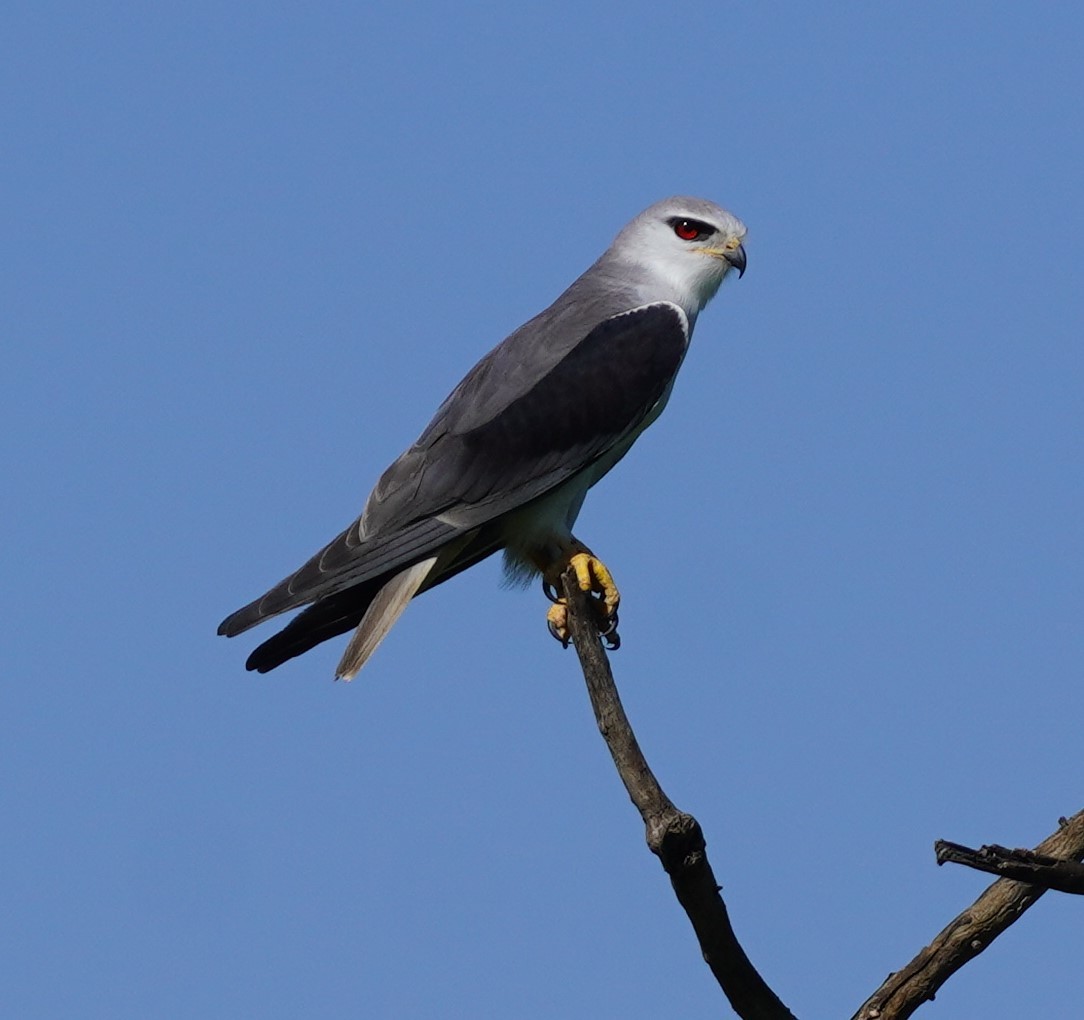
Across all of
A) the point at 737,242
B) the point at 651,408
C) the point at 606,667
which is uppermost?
the point at 737,242

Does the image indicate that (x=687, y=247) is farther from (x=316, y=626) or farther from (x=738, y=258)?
(x=316, y=626)

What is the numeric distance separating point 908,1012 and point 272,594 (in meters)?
3.05

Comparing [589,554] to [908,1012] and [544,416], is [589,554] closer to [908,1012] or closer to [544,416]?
[544,416]

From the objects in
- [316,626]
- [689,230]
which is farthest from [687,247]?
[316,626]

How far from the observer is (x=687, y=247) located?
793 cm

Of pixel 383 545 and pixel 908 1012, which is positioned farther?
pixel 383 545

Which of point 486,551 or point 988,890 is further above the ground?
point 486,551

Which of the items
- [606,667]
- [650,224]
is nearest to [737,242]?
[650,224]

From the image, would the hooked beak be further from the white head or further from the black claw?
the black claw

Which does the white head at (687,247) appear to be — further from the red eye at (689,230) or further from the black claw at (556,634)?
the black claw at (556,634)

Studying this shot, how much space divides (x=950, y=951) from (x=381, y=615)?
2933mm

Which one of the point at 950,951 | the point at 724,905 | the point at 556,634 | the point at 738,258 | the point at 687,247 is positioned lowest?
the point at 950,951

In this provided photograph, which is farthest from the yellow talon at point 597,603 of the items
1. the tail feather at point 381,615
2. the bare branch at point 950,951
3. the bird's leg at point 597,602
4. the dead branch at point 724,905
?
the bare branch at point 950,951

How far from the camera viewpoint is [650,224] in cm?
802
